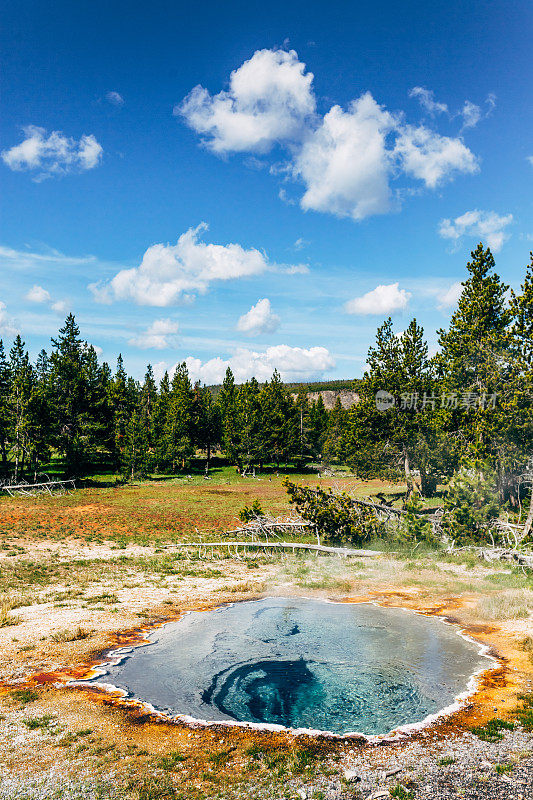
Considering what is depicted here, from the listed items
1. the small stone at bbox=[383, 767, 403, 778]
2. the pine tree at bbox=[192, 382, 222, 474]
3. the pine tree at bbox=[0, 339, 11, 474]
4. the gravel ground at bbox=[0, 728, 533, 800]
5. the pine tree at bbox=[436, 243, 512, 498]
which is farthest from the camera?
the pine tree at bbox=[192, 382, 222, 474]

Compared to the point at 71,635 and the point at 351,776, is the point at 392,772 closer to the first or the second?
the point at 351,776

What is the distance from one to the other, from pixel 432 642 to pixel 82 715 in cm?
816

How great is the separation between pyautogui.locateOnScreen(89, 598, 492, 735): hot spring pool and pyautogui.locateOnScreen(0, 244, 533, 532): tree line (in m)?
10.5

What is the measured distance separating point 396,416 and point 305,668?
2481 cm

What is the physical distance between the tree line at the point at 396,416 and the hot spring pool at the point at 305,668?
1051cm

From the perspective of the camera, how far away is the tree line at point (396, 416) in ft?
75.5

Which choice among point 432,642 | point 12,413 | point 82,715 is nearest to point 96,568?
point 82,715

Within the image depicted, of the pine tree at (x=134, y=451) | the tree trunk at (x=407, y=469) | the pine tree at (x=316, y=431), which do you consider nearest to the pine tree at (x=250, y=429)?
the pine tree at (x=134, y=451)

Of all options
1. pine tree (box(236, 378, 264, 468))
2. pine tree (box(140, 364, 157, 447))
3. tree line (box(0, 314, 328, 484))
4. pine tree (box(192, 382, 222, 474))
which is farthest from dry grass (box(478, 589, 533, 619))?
pine tree (box(140, 364, 157, 447))

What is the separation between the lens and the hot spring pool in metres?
8.46

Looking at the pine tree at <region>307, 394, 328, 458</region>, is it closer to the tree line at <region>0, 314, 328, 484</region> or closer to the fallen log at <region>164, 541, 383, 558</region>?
the tree line at <region>0, 314, 328, 484</region>

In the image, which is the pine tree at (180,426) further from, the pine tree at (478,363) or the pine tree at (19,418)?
the pine tree at (478,363)

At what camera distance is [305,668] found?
10242 millimetres

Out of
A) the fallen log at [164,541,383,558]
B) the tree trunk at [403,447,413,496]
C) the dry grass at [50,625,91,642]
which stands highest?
the tree trunk at [403,447,413,496]
